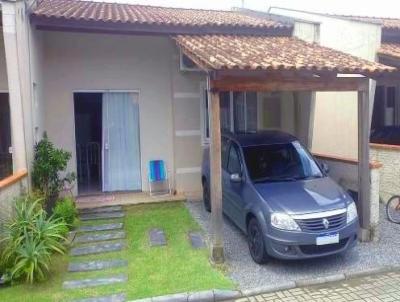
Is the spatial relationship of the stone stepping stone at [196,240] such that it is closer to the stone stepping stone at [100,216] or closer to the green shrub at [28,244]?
the stone stepping stone at [100,216]

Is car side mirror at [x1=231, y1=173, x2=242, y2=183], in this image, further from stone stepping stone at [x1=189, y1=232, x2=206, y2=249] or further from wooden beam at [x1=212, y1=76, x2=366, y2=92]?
wooden beam at [x1=212, y1=76, x2=366, y2=92]

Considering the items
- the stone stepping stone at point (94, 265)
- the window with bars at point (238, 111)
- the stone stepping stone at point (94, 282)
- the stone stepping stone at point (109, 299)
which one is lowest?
the stone stepping stone at point (109, 299)

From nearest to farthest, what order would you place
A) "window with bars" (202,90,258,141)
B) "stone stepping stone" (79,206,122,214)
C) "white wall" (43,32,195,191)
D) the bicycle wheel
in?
the bicycle wheel, "stone stepping stone" (79,206,122,214), "white wall" (43,32,195,191), "window with bars" (202,90,258,141)

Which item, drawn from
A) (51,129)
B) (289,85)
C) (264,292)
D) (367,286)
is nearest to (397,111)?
(289,85)

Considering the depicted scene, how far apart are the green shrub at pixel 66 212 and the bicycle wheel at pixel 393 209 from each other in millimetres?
6280

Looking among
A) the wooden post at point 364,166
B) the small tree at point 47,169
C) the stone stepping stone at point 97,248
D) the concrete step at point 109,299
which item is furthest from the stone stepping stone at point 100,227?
the wooden post at point 364,166

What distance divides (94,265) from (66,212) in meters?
1.75

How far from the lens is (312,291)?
5180 mm

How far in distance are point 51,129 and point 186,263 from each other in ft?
16.0

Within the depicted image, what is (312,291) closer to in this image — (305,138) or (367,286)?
(367,286)

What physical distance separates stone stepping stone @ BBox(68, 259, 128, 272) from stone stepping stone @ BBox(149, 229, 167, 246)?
0.79 m

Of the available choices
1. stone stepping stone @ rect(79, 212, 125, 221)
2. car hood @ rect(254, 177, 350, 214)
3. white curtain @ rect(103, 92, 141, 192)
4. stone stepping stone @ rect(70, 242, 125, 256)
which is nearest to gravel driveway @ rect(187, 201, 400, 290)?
car hood @ rect(254, 177, 350, 214)

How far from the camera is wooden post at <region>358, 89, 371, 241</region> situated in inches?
266

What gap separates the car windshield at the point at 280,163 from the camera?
6.58 m
